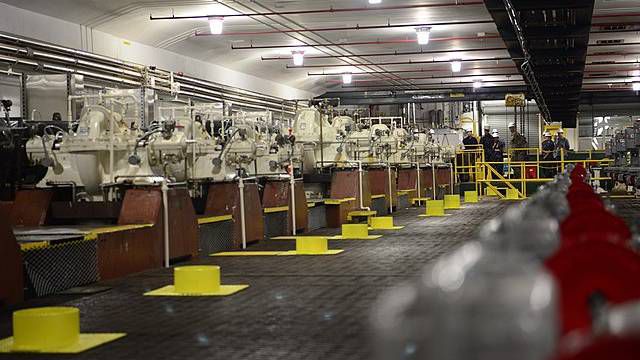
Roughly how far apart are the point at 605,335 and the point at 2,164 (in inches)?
398

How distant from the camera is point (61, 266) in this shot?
7.53 meters

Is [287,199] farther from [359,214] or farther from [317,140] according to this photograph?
[317,140]

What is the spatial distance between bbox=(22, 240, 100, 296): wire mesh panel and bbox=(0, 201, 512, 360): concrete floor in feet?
0.99

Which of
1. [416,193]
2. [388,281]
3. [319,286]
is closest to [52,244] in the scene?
[319,286]

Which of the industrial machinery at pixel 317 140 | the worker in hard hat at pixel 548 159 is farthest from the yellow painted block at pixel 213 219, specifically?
the worker in hard hat at pixel 548 159

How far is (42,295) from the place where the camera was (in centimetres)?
728

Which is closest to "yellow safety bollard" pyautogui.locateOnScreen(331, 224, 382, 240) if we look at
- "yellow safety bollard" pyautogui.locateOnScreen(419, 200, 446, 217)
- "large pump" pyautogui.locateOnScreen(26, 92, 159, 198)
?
"large pump" pyautogui.locateOnScreen(26, 92, 159, 198)

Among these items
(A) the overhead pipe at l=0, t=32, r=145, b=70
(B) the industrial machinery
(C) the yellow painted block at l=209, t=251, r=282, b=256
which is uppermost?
(A) the overhead pipe at l=0, t=32, r=145, b=70

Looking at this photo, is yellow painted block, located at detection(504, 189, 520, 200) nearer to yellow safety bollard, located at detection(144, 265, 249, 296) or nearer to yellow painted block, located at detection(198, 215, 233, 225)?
yellow painted block, located at detection(198, 215, 233, 225)

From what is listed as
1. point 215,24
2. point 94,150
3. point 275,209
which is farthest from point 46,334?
point 215,24

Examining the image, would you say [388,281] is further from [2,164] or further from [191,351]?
[2,164]

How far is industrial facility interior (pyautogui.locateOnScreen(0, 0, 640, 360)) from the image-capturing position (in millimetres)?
1789

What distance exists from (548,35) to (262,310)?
8558 millimetres

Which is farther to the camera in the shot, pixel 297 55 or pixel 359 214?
pixel 297 55
